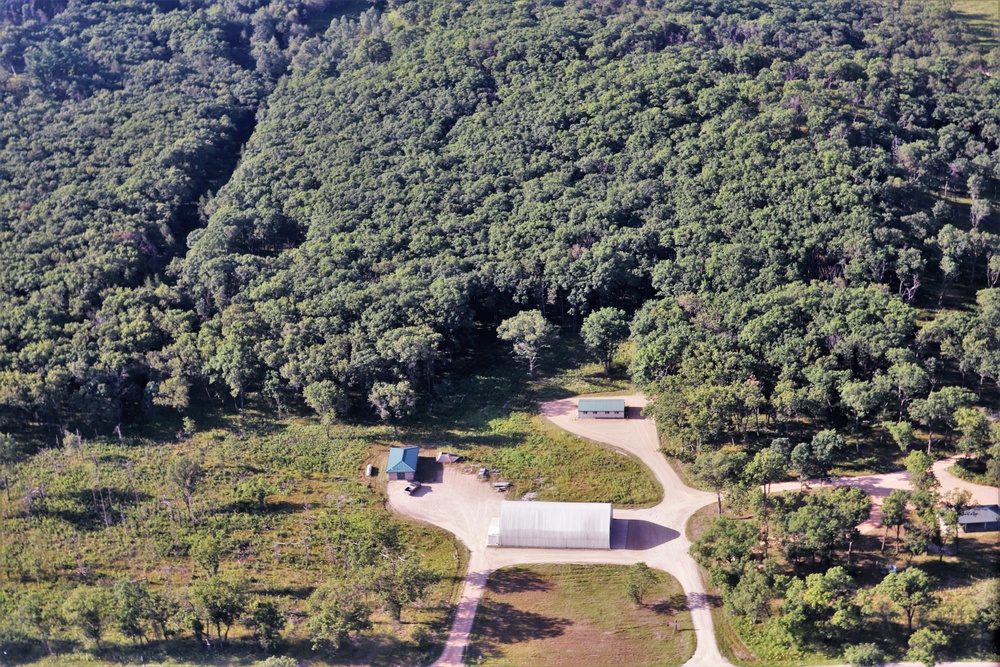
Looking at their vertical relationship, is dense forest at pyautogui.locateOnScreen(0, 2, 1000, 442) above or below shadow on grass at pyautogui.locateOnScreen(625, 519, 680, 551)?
above

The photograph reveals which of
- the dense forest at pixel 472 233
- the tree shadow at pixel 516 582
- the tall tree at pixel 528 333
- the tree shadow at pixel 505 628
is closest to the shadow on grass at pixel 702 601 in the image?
the dense forest at pixel 472 233

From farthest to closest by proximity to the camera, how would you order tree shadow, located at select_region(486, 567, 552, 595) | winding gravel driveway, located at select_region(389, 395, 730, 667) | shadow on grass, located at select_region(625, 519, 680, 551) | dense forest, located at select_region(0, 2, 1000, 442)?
dense forest, located at select_region(0, 2, 1000, 442)
shadow on grass, located at select_region(625, 519, 680, 551)
tree shadow, located at select_region(486, 567, 552, 595)
winding gravel driveway, located at select_region(389, 395, 730, 667)

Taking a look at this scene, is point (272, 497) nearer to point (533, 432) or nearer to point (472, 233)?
point (533, 432)

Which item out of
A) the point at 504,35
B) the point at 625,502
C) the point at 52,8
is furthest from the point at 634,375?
the point at 52,8

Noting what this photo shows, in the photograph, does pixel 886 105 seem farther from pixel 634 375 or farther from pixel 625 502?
pixel 625 502

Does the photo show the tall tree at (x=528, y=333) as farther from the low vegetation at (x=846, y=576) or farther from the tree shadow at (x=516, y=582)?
the low vegetation at (x=846, y=576)

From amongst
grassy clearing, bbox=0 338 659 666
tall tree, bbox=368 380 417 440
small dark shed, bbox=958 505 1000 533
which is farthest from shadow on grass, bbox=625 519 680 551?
tall tree, bbox=368 380 417 440

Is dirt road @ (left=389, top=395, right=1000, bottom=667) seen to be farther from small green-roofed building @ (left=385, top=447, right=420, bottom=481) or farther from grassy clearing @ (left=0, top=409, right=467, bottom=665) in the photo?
grassy clearing @ (left=0, top=409, right=467, bottom=665)
